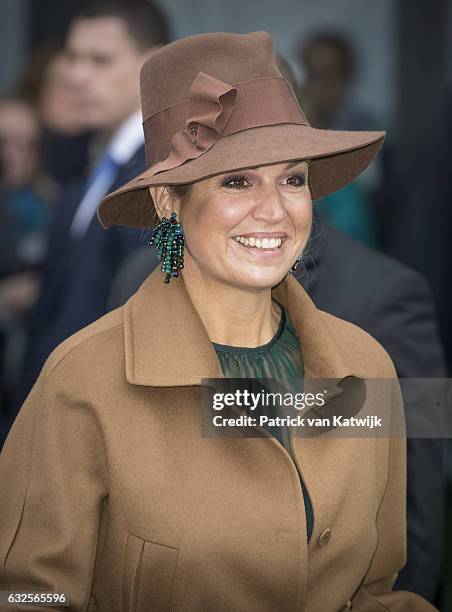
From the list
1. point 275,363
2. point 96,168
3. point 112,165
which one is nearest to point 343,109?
point 96,168

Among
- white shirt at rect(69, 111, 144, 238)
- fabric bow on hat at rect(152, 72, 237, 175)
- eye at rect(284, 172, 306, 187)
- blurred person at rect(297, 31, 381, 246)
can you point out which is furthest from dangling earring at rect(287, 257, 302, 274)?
blurred person at rect(297, 31, 381, 246)

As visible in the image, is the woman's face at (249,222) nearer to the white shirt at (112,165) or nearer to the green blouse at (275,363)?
the green blouse at (275,363)

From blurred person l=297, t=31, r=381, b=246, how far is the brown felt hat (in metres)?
2.08

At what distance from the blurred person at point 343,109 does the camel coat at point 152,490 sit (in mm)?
2134

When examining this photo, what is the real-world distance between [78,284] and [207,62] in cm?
111

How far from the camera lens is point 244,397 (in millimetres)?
1847

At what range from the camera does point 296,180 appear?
1.86m

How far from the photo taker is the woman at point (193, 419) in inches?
68.6

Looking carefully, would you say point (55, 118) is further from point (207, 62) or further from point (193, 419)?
point (193, 419)

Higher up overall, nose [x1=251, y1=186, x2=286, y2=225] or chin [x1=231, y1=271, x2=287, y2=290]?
nose [x1=251, y1=186, x2=286, y2=225]

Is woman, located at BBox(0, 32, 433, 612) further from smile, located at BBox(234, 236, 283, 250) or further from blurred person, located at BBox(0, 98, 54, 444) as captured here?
blurred person, located at BBox(0, 98, 54, 444)

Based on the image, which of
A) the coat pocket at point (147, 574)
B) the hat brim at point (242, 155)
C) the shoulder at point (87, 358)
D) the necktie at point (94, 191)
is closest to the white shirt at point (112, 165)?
the necktie at point (94, 191)

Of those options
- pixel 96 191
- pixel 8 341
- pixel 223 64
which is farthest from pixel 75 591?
pixel 8 341

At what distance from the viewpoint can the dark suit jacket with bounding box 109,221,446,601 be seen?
2213 millimetres
